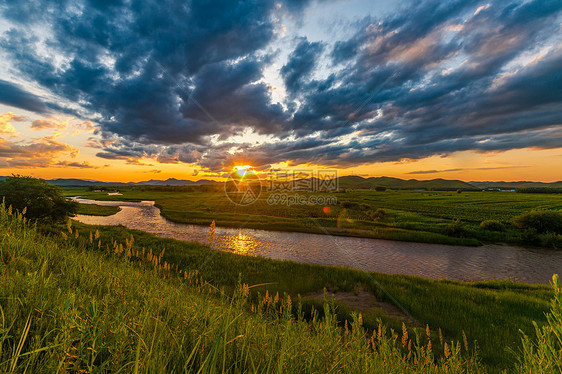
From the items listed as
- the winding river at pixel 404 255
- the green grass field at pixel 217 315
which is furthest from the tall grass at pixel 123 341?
the winding river at pixel 404 255

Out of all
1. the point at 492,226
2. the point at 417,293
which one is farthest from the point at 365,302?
the point at 492,226

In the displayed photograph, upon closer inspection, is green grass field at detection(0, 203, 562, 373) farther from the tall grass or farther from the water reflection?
the water reflection

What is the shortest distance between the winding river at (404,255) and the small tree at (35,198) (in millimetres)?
15349

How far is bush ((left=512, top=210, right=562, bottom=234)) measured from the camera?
33594mm

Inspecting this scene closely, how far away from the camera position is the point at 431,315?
1069 cm

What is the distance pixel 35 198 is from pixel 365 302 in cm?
2157

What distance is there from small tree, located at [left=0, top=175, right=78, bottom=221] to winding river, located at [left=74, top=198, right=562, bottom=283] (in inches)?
604

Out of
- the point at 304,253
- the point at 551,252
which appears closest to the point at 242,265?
the point at 304,253

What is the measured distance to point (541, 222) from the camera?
3459cm

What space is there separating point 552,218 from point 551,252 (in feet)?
35.8

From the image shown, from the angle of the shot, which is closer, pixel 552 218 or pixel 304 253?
pixel 304 253

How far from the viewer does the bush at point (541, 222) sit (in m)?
33.6

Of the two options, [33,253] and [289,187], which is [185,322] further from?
[289,187]

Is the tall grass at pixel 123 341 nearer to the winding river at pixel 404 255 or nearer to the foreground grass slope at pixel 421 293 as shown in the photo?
the foreground grass slope at pixel 421 293
